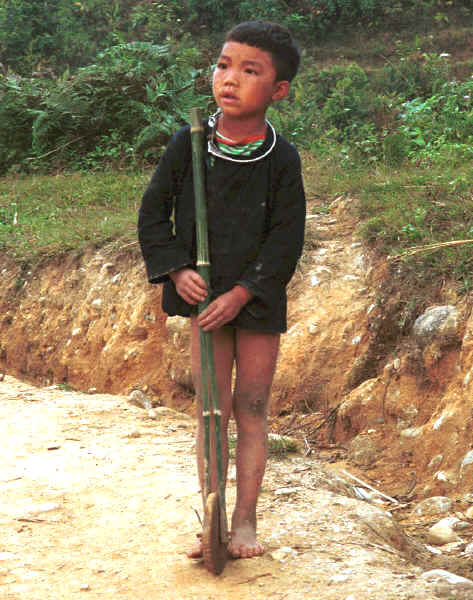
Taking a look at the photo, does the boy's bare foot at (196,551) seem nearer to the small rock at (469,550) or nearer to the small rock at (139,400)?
the small rock at (469,550)

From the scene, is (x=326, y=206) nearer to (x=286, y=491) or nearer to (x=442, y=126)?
(x=442, y=126)

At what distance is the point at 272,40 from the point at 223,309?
0.90 m

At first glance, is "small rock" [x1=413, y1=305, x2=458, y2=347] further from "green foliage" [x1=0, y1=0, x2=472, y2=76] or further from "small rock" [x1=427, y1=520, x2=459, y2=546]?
"green foliage" [x1=0, y1=0, x2=472, y2=76]

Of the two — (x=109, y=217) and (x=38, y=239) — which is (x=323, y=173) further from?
(x=38, y=239)

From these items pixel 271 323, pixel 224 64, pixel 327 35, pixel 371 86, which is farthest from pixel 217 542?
pixel 327 35

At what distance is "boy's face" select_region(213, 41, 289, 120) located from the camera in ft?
8.68

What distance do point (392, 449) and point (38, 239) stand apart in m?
3.84

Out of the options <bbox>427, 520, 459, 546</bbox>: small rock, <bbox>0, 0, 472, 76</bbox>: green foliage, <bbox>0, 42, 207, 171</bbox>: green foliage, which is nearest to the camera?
<bbox>427, 520, 459, 546</bbox>: small rock

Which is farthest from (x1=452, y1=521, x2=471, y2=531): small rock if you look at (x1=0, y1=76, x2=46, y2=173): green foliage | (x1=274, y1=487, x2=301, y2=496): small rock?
(x1=0, y1=76, x2=46, y2=173): green foliage

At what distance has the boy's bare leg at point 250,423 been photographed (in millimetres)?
2803

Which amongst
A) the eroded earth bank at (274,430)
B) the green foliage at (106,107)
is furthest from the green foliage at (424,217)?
the green foliage at (106,107)

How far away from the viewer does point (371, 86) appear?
9.40m

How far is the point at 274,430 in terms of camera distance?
193 inches

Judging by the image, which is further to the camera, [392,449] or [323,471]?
[392,449]
